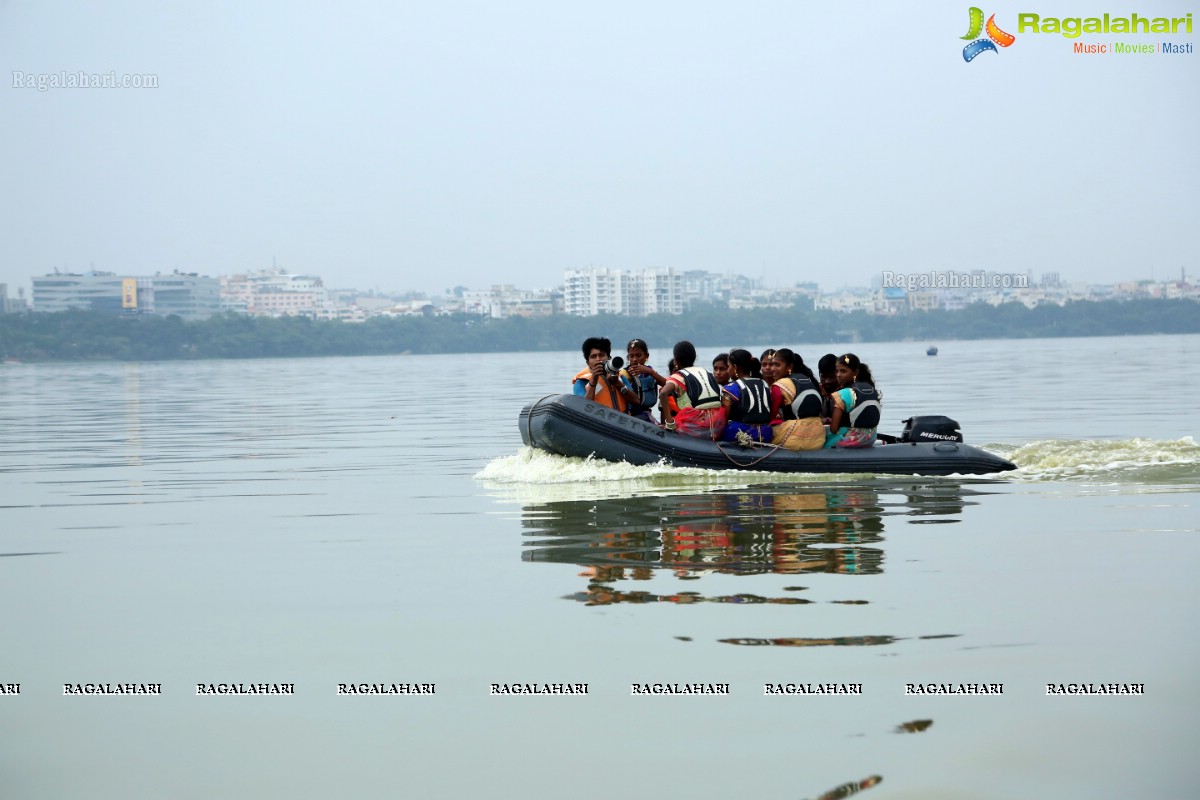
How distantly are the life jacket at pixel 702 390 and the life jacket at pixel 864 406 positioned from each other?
4.29 feet

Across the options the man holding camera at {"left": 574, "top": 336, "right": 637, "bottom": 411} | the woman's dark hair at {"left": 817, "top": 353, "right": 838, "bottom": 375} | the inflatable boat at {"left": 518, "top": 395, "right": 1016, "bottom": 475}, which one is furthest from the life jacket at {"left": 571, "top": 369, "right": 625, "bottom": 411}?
the woman's dark hair at {"left": 817, "top": 353, "right": 838, "bottom": 375}

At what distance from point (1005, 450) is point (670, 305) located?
6824 inches

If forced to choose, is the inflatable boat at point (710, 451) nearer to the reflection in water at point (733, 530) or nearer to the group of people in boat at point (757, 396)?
the group of people in boat at point (757, 396)

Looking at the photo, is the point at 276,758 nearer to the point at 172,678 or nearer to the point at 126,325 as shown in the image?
the point at 172,678

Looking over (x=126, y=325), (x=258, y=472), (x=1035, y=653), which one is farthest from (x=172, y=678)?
(x=126, y=325)

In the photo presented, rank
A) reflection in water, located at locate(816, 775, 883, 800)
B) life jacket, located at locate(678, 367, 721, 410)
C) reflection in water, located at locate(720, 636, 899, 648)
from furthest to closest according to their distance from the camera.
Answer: life jacket, located at locate(678, 367, 721, 410) < reflection in water, located at locate(720, 636, 899, 648) < reflection in water, located at locate(816, 775, 883, 800)

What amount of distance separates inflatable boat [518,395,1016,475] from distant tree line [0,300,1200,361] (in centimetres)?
10783

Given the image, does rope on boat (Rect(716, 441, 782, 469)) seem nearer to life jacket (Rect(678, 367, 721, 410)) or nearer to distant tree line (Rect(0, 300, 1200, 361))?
life jacket (Rect(678, 367, 721, 410))

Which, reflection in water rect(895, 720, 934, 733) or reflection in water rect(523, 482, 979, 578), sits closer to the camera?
reflection in water rect(895, 720, 934, 733)

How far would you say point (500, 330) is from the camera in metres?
137

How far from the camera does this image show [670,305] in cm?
19000

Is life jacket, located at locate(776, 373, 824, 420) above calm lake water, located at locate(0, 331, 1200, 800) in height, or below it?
above

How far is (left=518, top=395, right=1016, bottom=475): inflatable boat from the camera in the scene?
1389 cm

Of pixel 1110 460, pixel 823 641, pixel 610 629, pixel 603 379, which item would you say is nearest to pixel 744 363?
pixel 603 379
